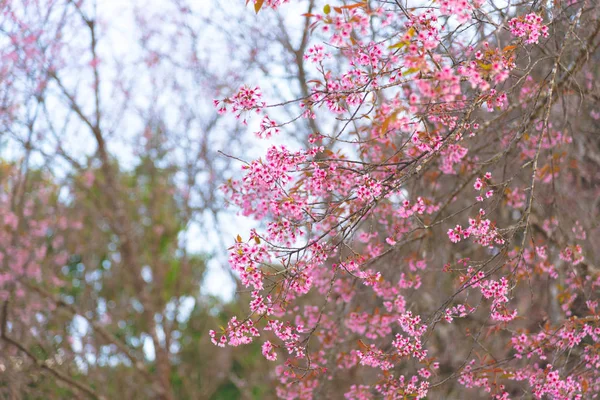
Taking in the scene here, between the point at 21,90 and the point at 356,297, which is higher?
the point at 21,90

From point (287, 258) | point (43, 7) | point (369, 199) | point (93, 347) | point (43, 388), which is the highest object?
point (43, 7)

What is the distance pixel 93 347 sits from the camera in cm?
882

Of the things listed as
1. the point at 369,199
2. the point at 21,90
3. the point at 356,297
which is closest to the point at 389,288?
the point at 356,297

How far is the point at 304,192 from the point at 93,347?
22.7 feet

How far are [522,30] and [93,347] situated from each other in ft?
26.6

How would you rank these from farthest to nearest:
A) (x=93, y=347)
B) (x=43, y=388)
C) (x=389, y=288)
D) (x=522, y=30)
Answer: (x=93, y=347), (x=43, y=388), (x=389, y=288), (x=522, y=30)

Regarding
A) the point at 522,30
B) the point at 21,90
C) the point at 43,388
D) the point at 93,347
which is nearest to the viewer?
the point at 522,30

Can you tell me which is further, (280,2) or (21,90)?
(21,90)

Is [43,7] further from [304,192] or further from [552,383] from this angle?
[552,383]

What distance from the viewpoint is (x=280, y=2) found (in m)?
2.48

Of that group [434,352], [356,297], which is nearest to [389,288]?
[356,297]

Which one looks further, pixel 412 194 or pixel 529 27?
pixel 412 194

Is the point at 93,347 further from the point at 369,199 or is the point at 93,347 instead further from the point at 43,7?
the point at 369,199

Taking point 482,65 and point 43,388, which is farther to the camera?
point 43,388
